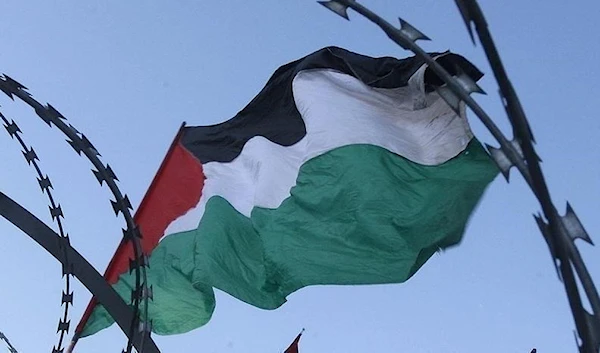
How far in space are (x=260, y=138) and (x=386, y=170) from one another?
193 centimetres

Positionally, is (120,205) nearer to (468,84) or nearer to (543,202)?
(468,84)

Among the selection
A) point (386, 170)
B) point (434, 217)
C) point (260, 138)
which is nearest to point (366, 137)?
point (386, 170)

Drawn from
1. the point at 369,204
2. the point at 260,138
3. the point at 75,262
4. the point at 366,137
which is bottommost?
the point at 75,262

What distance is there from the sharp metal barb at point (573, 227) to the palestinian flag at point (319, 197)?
384 centimetres

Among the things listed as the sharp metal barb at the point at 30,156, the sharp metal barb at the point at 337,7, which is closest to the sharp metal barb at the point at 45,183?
the sharp metal barb at the point at 30,156

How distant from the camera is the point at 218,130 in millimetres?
10359

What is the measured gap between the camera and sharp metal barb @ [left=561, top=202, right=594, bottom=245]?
11.1 feet

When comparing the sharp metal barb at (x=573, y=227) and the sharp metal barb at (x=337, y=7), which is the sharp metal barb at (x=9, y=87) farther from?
the sharp metal barb at (x=573, y=227)

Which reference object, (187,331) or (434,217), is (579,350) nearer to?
(434,217)

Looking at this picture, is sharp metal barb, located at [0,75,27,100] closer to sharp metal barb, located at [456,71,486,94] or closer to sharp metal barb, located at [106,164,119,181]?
sharp metal barb, located at [106,164,119,181]

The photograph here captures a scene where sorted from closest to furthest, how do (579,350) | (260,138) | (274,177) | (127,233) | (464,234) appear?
(579,350) < (127,233) < (464,234) < (274,177) < (260,138)

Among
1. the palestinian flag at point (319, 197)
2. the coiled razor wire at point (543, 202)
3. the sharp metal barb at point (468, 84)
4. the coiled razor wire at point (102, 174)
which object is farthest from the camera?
the palestinian flag at point (319, 197)

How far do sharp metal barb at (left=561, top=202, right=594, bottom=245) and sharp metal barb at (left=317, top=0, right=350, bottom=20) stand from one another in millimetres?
1206

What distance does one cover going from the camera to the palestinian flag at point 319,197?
26.3ft
